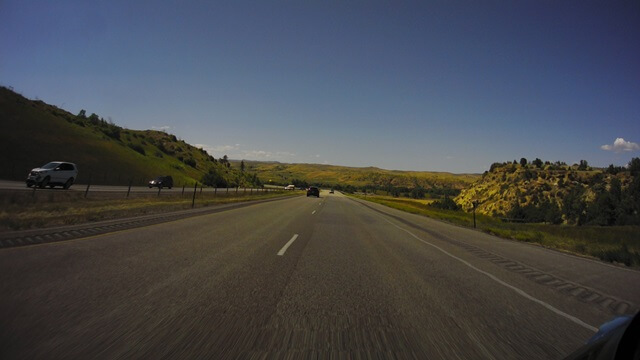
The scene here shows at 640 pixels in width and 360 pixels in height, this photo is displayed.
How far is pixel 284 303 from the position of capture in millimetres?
5082

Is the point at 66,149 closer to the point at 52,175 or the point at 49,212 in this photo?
the point at 52,175

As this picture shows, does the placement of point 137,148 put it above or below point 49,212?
above

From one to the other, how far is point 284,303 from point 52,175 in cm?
3101

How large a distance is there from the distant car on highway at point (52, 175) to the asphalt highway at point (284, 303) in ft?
78.5

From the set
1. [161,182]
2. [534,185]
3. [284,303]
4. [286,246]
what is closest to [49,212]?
[286,246]

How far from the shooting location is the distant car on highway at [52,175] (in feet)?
92.6

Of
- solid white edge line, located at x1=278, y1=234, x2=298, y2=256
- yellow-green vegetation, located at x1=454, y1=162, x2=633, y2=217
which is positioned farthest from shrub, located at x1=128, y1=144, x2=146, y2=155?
solid white edge line, located at x1=278, y1=234, x2=298, y2=256

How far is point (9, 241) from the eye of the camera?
28.5 ft

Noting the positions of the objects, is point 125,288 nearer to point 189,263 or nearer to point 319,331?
point 189,263

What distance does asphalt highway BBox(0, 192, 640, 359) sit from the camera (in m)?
3.63

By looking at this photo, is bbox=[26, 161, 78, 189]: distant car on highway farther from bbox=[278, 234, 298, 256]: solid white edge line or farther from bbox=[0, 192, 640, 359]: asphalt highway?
bbox=[278, 234, 298, 256]: solid white edge line

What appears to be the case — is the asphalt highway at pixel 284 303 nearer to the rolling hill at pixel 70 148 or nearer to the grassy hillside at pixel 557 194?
the grassy hillside at pixel 557 194

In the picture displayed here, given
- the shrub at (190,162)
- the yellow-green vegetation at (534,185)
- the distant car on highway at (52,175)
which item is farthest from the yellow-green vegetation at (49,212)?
Answer: the shrub at (190,162)

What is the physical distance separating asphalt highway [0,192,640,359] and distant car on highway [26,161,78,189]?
2393cm
